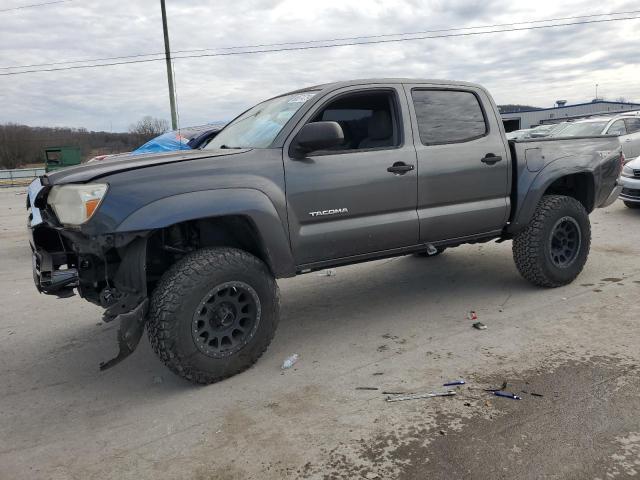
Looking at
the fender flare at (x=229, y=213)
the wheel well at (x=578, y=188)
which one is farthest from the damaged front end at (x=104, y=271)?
the wheel well at (x=578, y=188)

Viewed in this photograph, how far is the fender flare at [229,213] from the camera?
3115 millimetres

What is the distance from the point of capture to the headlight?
307 cm

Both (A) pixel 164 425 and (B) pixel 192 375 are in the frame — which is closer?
(A) pixel 164 425

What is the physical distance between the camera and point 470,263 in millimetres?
6344

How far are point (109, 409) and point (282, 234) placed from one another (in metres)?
1.54

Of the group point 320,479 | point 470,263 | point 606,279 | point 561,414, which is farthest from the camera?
point 470,263

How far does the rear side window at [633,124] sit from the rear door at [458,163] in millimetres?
11511

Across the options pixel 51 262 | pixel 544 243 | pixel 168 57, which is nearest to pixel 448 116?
pixel 544 243

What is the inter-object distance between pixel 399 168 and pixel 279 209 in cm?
107

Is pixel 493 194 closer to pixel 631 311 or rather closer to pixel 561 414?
pixel 631 311

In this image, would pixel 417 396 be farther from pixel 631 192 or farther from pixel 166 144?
pixel 631 192

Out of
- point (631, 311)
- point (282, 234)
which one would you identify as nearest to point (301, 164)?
point (282, 234)

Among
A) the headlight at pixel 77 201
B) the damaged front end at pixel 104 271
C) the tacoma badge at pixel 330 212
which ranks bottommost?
→ the damaged front end at pixel 104 271

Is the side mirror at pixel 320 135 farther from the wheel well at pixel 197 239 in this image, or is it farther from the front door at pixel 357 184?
the wheel well at pixel 197 239
